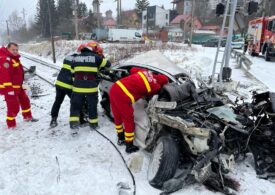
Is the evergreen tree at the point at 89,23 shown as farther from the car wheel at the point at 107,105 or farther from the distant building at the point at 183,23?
the car wheel at the point at 107,105

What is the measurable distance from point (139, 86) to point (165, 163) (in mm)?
1177

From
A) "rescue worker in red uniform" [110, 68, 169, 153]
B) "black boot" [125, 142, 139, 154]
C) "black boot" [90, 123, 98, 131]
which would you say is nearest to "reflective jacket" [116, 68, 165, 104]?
"rescue worker in red uniform" [110, 68, 169, 153]

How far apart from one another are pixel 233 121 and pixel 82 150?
2357 mm

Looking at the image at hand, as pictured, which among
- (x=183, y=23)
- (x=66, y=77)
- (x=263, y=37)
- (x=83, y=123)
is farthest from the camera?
(x=183, y=23)

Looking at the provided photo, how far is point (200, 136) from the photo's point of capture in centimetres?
313

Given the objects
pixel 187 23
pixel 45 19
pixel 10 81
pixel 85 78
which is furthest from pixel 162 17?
pixel 85 78

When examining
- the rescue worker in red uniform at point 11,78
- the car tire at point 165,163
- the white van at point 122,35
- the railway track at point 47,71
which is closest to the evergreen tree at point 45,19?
the white van at point 122,35

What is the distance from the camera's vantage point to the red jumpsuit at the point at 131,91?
12.6 ft

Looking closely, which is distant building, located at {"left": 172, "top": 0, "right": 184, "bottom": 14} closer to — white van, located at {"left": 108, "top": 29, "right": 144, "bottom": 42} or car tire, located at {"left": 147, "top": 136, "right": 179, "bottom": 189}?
white van, located at {"left": 108, "top": 29, "right": 144, "bottom": 42}

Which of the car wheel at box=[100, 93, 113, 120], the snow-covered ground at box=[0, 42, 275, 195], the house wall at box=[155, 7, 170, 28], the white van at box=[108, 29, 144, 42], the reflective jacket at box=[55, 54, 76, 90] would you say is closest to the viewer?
the snow-covered ground at box=[0, 42, 275, 195]

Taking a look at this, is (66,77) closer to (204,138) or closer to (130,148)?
(130,148)

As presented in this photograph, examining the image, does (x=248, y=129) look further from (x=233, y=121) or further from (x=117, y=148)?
(x=117, y=148)

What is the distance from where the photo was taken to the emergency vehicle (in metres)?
16.8

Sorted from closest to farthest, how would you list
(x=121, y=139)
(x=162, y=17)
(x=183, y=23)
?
(x=121, y=139) → (x=183, y=23) → (x=162, y=17)
